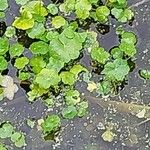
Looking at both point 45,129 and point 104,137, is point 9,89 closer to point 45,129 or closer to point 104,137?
point 45,129

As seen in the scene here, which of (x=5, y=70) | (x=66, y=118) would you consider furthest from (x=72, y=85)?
(x=5, y=70)

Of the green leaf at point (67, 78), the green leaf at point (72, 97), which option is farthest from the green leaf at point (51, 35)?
the green leaf at point (72, 97)

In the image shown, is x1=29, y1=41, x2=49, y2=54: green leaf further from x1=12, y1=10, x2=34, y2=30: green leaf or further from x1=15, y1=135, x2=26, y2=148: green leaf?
x1=15, y1=135, x2=26, y2=148: green leaf

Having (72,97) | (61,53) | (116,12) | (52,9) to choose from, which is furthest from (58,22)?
(72,97)

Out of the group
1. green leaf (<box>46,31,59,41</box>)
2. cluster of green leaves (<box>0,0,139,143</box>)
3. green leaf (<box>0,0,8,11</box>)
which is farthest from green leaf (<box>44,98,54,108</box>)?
green leaf (<box>0,0,8,11</box>)

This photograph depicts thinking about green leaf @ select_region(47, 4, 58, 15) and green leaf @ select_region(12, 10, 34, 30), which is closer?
green leaf @ select_region(12, 10, 34, 30)

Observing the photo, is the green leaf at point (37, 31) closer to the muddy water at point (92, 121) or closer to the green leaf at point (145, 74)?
the muddy water at point (92, 121)
